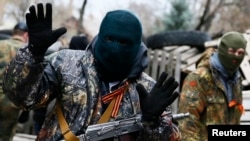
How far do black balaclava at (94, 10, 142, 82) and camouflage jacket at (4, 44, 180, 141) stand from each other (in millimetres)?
76

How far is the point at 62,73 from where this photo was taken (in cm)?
315

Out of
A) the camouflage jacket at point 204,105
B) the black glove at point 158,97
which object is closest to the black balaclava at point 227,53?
the camouflage jacket at point 204,105

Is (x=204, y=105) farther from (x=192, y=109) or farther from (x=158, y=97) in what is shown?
(x=158, y=97)

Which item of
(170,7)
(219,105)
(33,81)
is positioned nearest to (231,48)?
(219,105)

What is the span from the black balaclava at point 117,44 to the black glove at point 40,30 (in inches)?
15.3

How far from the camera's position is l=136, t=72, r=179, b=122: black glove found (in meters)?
3.06

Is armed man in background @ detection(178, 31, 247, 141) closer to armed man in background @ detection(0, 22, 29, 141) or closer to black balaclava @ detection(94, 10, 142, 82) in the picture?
armed man in background @ detection(0, 22, 29, 141)

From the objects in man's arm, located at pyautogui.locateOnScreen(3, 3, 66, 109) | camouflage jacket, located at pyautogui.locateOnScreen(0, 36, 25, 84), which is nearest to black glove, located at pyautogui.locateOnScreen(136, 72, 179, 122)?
man's arm, located at pyautogui.locateOnScreen(3, 3, 66, 109)

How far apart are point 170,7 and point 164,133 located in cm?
1580

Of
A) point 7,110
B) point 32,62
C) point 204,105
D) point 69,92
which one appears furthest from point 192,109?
point 32,62

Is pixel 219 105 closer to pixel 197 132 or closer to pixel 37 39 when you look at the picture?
pixel 197 132

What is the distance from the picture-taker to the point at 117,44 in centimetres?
316

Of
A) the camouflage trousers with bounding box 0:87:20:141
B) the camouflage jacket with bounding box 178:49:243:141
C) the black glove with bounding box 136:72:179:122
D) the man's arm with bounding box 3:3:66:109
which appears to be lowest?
the camouflage trousers with bounding box 0:87:20:141

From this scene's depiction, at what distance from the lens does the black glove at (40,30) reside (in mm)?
2857
